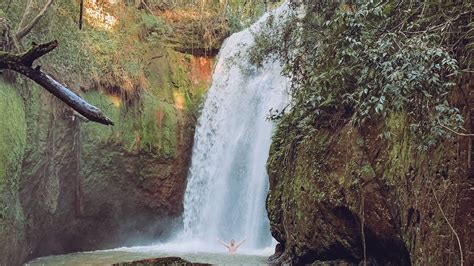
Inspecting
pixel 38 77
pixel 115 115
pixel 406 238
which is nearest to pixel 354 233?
pixel 406 238

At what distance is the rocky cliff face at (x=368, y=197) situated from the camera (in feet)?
11.9

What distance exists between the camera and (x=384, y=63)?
3.72 metres

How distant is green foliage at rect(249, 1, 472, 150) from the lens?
350 centimetres

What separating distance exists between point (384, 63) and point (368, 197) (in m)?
1.99

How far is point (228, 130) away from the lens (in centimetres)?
1323

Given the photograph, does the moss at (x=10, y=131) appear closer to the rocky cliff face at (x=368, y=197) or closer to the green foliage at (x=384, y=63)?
the rocky cliff face at (x=368, y=197)

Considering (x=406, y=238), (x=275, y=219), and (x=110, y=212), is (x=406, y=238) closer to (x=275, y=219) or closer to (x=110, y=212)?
(x=275, y=219)

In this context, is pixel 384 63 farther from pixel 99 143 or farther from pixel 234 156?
pixel 234 156

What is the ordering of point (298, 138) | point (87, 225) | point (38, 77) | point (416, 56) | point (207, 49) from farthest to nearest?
point (207, 49) → point (87, 225) → point (298, 138) → point (416, 56) → point (38, 77)

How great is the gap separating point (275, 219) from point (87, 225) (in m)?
5.50

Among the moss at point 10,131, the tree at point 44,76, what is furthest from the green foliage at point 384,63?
the moss at point 10,131

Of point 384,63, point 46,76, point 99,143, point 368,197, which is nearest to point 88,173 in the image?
point 99,143

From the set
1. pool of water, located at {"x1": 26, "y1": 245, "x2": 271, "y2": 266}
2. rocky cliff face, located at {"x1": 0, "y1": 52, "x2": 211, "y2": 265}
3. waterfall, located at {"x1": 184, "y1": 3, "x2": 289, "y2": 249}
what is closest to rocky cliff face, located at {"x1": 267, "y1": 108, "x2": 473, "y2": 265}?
pool of water, located at {"x1": 26, "y1": 245, "x2": 271, "y2": 266}

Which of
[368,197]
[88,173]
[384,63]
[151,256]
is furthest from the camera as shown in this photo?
[88,173]
